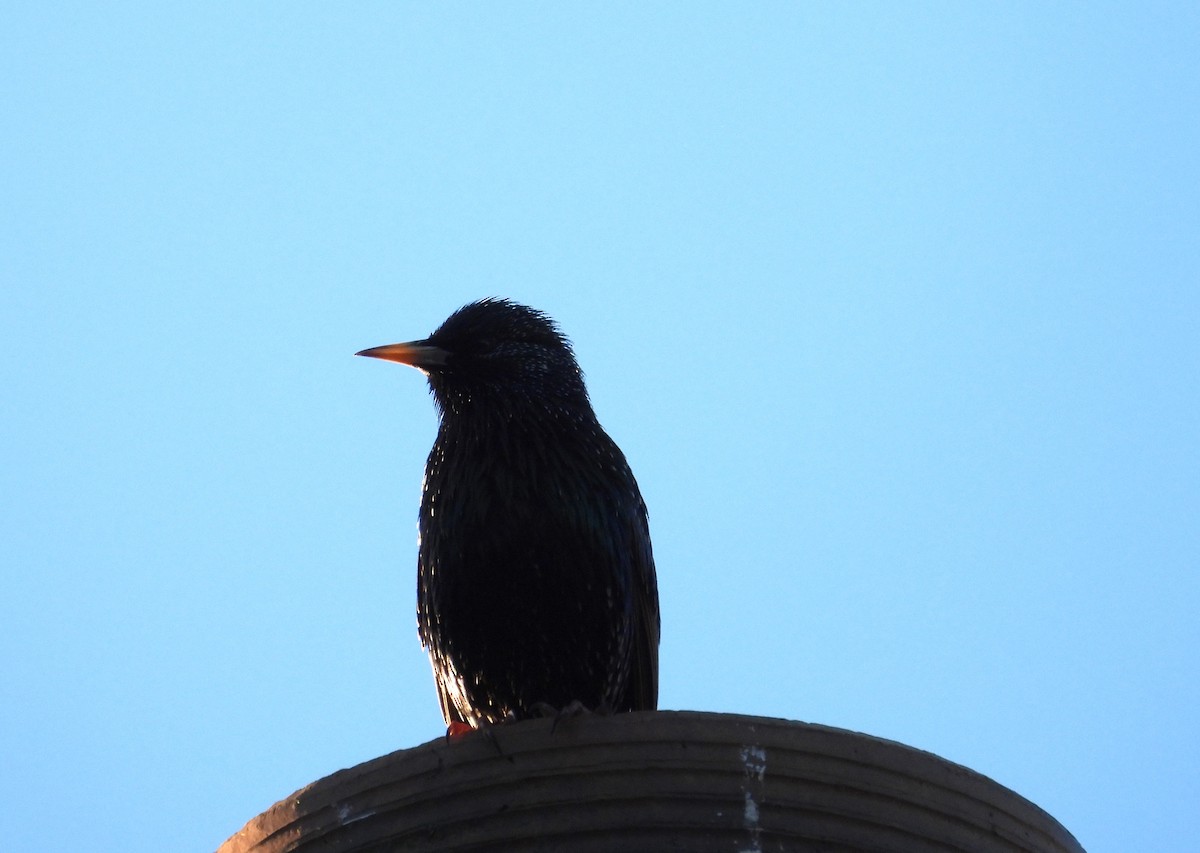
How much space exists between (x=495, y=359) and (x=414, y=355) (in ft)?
0.88

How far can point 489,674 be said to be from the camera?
12.2 ft

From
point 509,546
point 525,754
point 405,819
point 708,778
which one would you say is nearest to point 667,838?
point 708,778

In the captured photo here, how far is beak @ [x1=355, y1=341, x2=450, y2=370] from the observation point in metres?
4.36

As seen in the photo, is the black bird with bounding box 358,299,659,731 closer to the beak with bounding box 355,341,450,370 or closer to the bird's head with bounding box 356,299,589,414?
the bird's head with bounding box 356,299,589,414

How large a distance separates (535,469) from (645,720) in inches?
54.0

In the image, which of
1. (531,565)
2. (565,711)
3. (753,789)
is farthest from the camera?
(531,565)

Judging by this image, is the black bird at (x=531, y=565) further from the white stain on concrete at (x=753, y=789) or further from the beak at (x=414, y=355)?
the white stain on concrete at (x=753, y=789)

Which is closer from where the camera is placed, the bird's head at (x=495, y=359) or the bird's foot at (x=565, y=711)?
the bird's foot at (x=565, y=711)

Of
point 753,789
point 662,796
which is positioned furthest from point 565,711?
point 753,789

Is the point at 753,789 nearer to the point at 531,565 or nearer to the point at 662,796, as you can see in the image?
the point at 662,796

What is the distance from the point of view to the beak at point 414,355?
4.36m

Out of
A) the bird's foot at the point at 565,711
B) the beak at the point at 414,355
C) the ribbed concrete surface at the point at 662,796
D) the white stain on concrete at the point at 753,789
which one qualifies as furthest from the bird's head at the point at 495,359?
the white stain on concrete at the point at 753,789

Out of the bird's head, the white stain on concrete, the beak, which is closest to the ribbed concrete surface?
the white stain on concrete

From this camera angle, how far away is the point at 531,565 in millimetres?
3641
